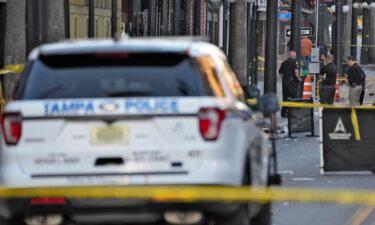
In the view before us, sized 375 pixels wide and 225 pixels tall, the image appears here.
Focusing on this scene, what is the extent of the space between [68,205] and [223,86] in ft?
5.21

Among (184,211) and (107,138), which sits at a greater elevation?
(107,138)

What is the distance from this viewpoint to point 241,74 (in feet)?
99.2

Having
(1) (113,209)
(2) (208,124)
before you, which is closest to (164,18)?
(2) (208,124)

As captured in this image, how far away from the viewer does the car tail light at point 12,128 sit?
7.52 metres

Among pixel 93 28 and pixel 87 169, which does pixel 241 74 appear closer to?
pixel 93 28

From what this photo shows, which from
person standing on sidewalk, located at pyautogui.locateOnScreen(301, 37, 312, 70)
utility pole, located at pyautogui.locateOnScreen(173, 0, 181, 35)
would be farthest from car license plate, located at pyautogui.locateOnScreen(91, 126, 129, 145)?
person standing on sidewalk, located at pyautogui.locateOnScreen(301, 37, 312, 70)

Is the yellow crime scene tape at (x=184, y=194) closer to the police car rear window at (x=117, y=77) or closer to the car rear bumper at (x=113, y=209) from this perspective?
the car rear bumper at (x=113, y=209)

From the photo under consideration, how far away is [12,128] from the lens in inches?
297

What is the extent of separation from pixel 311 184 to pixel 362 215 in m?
2.87

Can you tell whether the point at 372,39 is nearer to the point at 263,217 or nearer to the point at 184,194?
the point at 263,217

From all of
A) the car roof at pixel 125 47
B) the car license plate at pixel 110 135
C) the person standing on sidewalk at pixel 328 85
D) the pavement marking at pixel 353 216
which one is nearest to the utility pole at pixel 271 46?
the person standing on sidewalk at pixel 328 85

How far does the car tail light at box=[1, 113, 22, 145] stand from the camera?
752 centimetres

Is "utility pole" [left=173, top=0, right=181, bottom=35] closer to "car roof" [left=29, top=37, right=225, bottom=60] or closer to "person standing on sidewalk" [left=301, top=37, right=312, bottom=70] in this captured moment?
"person standing on sidewalk" [left=301, top=37, right=312, bottom=70]

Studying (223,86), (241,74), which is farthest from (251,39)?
(223,86)
